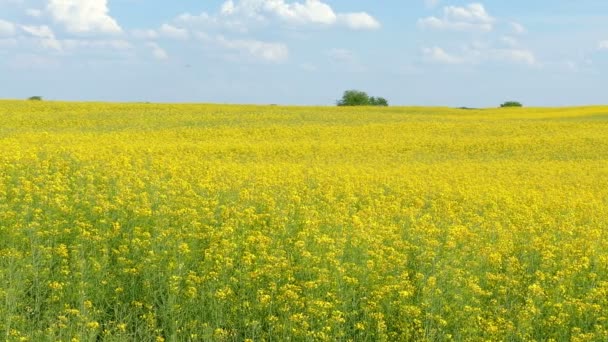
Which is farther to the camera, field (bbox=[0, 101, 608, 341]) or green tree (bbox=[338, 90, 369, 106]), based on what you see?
green tree (bbox=[338, 90, 369, 106])

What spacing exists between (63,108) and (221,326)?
3858 cm

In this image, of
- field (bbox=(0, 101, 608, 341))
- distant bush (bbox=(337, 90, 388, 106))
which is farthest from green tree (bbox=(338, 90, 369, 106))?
field (bbox=(0, 101, 608, 341))

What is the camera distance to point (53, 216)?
9.63 metres

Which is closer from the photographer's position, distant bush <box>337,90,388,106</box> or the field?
the field

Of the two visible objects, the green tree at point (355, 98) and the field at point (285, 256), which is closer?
the field at point (285, 256)

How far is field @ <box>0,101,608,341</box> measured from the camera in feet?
22.9

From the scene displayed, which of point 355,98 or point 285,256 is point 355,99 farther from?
point 285,256

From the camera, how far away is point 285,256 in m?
8.64

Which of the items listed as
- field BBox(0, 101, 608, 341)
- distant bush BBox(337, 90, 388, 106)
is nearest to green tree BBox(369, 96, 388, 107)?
distant bush BBox(337, 90, 388, 106)

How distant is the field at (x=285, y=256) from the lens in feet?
22.9

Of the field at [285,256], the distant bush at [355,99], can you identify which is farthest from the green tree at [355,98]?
the field at [285,256]

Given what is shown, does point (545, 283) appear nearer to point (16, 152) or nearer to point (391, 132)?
point (16, 152)

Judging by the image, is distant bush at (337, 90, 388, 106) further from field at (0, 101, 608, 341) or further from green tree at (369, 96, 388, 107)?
field at (0, 101, 608, 341)

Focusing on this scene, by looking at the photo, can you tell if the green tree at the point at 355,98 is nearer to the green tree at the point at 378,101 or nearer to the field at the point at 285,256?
the green tree at the point at 378,101
